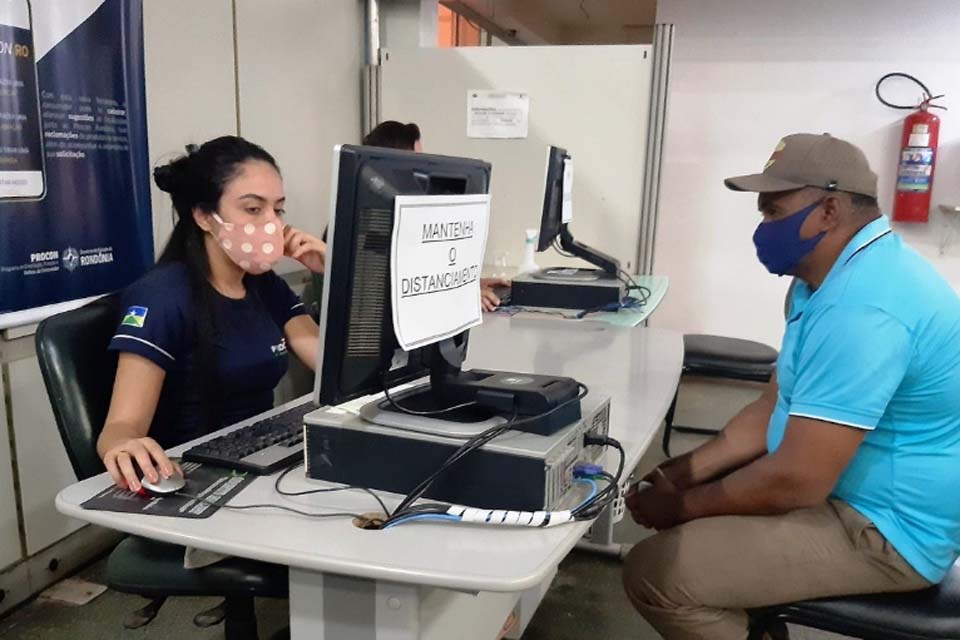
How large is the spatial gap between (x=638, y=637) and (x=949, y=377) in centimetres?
111

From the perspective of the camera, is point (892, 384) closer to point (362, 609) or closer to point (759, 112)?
point (362, 609)

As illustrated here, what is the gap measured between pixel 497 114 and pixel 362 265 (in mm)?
2553

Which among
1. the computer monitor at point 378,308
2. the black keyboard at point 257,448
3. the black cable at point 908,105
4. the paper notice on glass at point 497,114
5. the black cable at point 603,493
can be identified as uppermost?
the black cable at point 908,105

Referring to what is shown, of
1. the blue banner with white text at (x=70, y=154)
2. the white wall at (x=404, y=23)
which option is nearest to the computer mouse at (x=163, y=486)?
the blue banner with white text at (x=70, y=154)

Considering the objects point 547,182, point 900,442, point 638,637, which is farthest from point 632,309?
point 900,442

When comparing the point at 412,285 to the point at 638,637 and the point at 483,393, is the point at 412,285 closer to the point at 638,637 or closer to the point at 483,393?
the point at 483,393

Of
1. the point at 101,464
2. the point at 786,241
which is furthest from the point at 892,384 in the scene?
the point at 101,464

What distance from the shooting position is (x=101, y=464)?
1311 millimetres

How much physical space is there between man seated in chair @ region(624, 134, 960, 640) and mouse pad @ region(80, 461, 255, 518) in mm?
820

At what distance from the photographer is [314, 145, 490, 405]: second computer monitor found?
979 mm

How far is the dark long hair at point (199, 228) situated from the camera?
1.48 meters

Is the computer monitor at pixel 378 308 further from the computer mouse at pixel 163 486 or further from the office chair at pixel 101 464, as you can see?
the office chair at pixel 101 464

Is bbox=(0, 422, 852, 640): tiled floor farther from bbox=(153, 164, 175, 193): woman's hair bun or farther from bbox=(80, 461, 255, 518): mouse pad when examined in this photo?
bbox=(153, 164, 175, 193): woman's hair bun

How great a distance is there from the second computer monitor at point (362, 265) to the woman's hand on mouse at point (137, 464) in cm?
29
